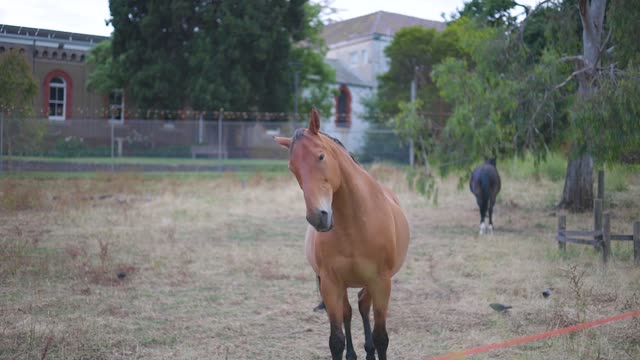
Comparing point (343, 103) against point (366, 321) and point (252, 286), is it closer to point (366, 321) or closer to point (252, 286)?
point (252, 286)

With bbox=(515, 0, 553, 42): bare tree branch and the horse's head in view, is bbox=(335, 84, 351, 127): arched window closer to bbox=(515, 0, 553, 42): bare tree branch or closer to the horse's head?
bbox=(515, 0, 553, 42): bare tree branch

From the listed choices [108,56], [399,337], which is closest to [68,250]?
[399,337]

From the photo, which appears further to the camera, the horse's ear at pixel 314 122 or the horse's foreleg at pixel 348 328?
the horse's foreleg at pixel 348 328

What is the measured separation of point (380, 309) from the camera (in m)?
4.32

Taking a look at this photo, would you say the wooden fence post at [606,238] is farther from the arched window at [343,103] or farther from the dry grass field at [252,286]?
the arched window at [343,103]

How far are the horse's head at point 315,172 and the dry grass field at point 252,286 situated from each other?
1.95m

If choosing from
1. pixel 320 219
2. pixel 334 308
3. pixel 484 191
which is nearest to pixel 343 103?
pixel 484 191

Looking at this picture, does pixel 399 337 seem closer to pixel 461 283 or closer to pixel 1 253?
pixel 461 283

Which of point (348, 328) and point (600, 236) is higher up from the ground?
point (600, 236)

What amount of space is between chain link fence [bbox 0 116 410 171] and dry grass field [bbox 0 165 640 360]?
820 centimetres

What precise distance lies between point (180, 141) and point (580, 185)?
51.2 feet

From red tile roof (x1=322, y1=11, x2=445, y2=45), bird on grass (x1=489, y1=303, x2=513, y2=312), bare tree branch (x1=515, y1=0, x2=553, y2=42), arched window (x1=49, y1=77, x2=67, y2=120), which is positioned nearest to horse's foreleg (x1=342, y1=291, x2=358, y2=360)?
bird on grass (x1=489, y1=303, x2=513, y2=312)

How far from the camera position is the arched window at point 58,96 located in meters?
13.2

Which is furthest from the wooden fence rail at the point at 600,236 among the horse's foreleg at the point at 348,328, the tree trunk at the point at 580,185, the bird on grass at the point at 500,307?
the horse's foreleg at the point at 348,328
